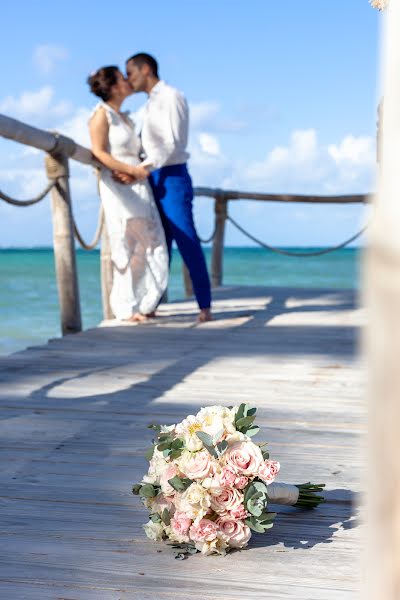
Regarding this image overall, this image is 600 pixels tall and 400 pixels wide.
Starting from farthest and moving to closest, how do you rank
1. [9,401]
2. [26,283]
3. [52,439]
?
[26,283] → [9,401] → [52,439]

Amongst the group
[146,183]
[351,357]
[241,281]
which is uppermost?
[146,183]

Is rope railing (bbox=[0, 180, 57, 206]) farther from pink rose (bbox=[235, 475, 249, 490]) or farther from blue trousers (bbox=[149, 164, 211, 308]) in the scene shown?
pink rose (bbox=[235, 475, 249, 490])

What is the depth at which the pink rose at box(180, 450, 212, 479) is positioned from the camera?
1.73 m

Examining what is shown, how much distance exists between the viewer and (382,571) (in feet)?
1.61

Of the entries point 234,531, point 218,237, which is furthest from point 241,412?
point 218,237

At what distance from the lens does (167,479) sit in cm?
179

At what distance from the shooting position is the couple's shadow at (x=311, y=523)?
72.0 inches

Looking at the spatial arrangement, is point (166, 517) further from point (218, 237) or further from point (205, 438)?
point (218, 237)

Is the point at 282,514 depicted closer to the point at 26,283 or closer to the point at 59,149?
the point at 59,149

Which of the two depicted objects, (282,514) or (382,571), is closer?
(382,571)

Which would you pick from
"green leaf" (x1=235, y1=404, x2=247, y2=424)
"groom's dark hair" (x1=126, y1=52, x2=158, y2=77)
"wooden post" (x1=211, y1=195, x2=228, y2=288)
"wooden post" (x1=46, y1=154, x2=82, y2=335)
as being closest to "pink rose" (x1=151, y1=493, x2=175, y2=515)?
"green leaf" (x1=235, y1=404, x2=247, y2=424)

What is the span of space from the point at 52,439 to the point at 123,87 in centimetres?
342

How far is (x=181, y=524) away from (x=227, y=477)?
127mm

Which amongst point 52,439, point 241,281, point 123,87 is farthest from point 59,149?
point 241,281
